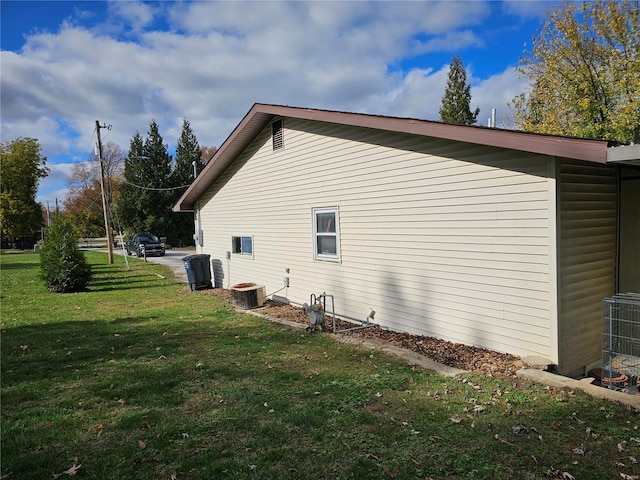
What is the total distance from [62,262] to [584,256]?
552 inches

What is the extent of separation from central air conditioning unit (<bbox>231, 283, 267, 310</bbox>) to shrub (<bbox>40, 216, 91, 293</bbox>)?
645 centimetres

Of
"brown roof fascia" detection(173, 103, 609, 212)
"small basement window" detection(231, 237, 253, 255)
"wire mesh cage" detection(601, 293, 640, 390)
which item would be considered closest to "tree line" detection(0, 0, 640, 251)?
"small basement window" detection(231, 237, 253, 255)

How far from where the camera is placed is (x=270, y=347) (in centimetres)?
614

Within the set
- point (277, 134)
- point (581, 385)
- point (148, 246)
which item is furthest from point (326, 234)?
point (148, 246)

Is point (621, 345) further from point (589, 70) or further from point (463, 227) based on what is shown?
point (589, 70)

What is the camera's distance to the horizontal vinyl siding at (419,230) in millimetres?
5059

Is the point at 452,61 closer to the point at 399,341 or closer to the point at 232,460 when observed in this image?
the point at 399,341

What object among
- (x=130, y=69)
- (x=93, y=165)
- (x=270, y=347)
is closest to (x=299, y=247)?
(x=270, y=347)

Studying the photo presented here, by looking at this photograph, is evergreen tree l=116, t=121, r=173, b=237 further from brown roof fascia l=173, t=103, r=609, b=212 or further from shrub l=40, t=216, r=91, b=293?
brown roof fascia l=173, t=103, r=609, b=212

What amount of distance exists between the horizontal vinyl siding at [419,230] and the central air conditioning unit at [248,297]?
22.6 inches

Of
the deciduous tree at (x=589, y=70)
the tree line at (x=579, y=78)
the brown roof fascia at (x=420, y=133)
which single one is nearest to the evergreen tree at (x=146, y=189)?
the tree line at (x=579, y=78)

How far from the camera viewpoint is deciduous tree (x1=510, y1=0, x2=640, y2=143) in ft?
44.8

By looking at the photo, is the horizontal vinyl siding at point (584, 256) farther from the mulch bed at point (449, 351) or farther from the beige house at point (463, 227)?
the mulch bed at point (449, 351)

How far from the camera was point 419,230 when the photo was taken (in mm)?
6422
